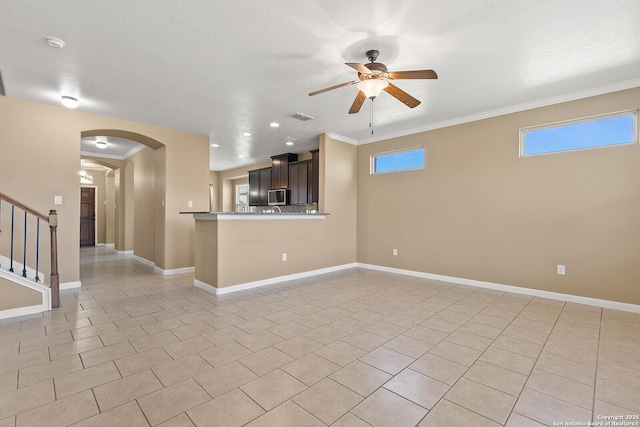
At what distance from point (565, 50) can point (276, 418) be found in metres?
3.80

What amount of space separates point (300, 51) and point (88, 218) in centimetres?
1005

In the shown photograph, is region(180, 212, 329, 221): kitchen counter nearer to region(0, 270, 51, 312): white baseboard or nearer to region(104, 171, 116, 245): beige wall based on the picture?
region(0, 270, 51, 312): white baseboard

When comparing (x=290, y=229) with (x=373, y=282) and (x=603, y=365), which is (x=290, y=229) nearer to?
(x=373, y=282)

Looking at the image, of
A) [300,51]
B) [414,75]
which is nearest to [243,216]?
[300,51]

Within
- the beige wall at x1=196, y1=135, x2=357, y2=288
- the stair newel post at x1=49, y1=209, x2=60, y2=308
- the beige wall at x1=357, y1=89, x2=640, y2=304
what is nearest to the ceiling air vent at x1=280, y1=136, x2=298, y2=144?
the beige wall at x1=196, y1=135, x2=357, y2=288

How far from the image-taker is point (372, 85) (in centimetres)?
262

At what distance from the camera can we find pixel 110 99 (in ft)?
12.2

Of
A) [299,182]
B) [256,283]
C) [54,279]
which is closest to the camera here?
[54,279]

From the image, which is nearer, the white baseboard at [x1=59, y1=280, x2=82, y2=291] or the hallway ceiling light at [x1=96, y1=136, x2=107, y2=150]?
the white baseboard at [x1=59, y1=280, x2=82, y2=291]

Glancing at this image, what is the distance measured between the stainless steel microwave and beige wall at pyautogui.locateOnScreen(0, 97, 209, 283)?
8.35ft

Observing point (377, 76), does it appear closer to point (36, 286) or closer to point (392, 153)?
point (392, 153)

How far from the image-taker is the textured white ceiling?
2.13 metres

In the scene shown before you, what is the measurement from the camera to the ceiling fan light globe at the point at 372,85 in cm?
259

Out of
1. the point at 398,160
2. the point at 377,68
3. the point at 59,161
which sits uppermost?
the point at 377,68
